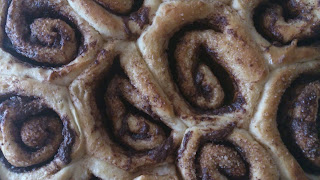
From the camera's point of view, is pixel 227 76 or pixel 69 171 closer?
pixel 69 171

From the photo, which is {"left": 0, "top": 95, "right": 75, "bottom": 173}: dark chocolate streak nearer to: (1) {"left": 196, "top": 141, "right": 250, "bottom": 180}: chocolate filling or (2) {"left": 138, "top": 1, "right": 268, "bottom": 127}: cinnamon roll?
(2) {"left": 138, "top": 1, "right": 268, "bottom": 127}: cinnamon roll

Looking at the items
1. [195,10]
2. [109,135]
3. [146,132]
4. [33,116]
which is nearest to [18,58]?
[33,116]

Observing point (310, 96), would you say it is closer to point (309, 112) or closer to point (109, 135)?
point (309, 112)

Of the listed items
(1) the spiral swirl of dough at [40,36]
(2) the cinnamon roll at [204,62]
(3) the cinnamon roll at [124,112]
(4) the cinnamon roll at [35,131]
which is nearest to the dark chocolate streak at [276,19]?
(2) the cinnamon roll at [204,62]

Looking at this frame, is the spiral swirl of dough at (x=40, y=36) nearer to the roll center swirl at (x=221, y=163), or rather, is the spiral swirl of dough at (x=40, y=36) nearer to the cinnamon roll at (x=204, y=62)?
the cinnamon roll at (x=204, y=62)

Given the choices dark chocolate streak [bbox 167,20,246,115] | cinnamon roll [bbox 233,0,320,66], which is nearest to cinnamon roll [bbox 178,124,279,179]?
dark chocolate streak [bbox 167,20,246,115]

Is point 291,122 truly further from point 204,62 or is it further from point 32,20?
point 32,20
